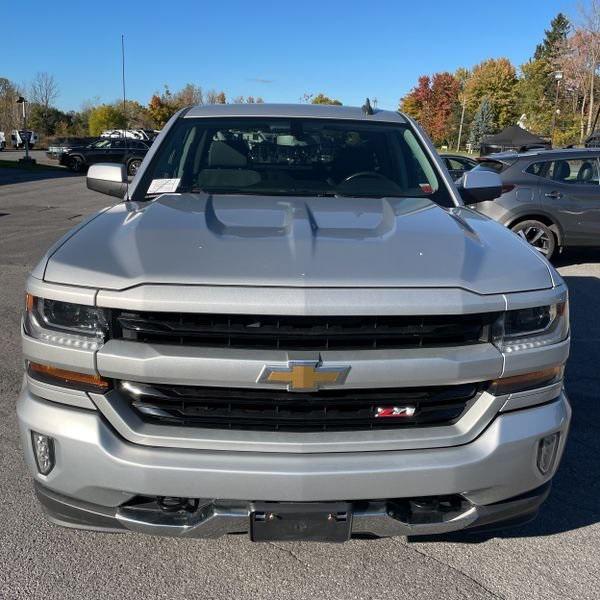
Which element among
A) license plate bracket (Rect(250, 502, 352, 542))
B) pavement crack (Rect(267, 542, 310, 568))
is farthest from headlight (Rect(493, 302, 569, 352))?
pavement crack (Rect(267, 542, 310, 568))

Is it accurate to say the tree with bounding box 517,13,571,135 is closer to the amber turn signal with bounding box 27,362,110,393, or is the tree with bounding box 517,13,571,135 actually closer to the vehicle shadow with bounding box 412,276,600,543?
the vehicle shadow with bounding box 412,276,600,543

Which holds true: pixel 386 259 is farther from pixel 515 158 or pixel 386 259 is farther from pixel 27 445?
pixel 515 158

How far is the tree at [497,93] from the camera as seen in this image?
78.1m

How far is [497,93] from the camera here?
7894 centimetres

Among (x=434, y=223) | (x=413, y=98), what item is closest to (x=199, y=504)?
(x=434, y=223)

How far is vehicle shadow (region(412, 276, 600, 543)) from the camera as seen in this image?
3.00 metres

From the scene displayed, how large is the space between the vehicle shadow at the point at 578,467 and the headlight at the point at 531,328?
912 millimetres

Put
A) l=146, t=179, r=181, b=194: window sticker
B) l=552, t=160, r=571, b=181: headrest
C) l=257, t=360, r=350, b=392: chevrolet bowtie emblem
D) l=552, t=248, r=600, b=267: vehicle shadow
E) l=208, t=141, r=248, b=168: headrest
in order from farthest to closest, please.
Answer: l=552, t=248, r=600, b=267: vehicle shadow < l=552, t=160, r=571, b=181: headrest < l=208, t=141, r=248, b=168: headrest < l=146, t=179, r=181, b=194: window sticker < l=257, t=360, r=350, b=392: chevrolet bowtie emblem

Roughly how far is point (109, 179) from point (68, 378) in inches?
76.6

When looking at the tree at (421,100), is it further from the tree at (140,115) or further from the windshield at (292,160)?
the windshield at (292,160)

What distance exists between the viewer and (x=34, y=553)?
271 centimetres

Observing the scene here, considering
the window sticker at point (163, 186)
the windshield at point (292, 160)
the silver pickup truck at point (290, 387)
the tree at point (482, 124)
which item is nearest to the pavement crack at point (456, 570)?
the silver pickup truck at point (290, 387)

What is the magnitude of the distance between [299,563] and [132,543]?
71cm

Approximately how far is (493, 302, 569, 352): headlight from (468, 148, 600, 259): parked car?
22.9 feet
